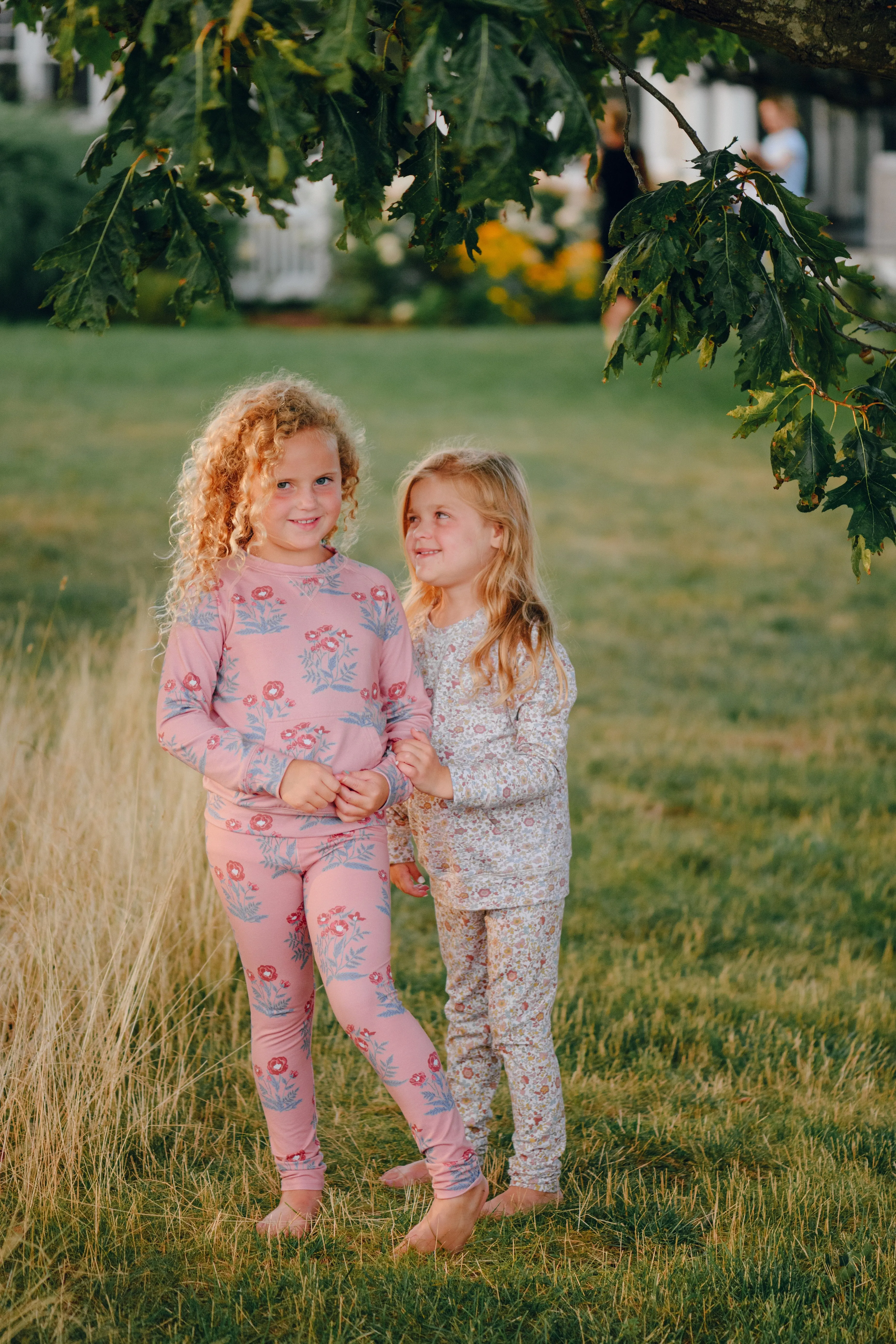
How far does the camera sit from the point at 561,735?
8.68ft

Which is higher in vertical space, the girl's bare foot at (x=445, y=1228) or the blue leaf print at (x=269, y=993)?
the blue leaf print at (x=269, y=993)

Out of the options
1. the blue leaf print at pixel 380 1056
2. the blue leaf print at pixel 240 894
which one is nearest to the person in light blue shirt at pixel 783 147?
the blue leaf print at pixel 240 894

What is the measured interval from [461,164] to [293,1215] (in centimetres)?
195

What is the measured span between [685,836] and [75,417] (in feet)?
27.7

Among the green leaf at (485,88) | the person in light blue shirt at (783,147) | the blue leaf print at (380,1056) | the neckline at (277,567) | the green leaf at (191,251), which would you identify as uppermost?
the person in light blue shirt at (783,147)

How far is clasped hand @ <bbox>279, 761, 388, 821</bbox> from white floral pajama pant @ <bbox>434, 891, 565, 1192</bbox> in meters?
0.40

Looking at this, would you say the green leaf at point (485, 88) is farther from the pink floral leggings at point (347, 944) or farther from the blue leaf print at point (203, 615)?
the pink floral leggings at point (347, 944)

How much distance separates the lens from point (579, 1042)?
11.5ft

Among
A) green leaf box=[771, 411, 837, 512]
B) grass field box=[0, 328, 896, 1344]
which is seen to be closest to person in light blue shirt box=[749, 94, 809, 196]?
grass field box=[0, 328, 896, 1344]

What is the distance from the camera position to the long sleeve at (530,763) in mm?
2568

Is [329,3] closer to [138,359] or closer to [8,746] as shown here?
[8,746]

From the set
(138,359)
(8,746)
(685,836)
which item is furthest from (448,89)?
(138,359)

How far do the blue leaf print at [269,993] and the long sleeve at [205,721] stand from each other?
1.22ft

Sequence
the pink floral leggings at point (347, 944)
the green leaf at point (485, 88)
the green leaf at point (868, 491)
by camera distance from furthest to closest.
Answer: the pink floral leggings at point (347, 944), the green leaf at point (868, 491), the green leaf at point (485, 88)
